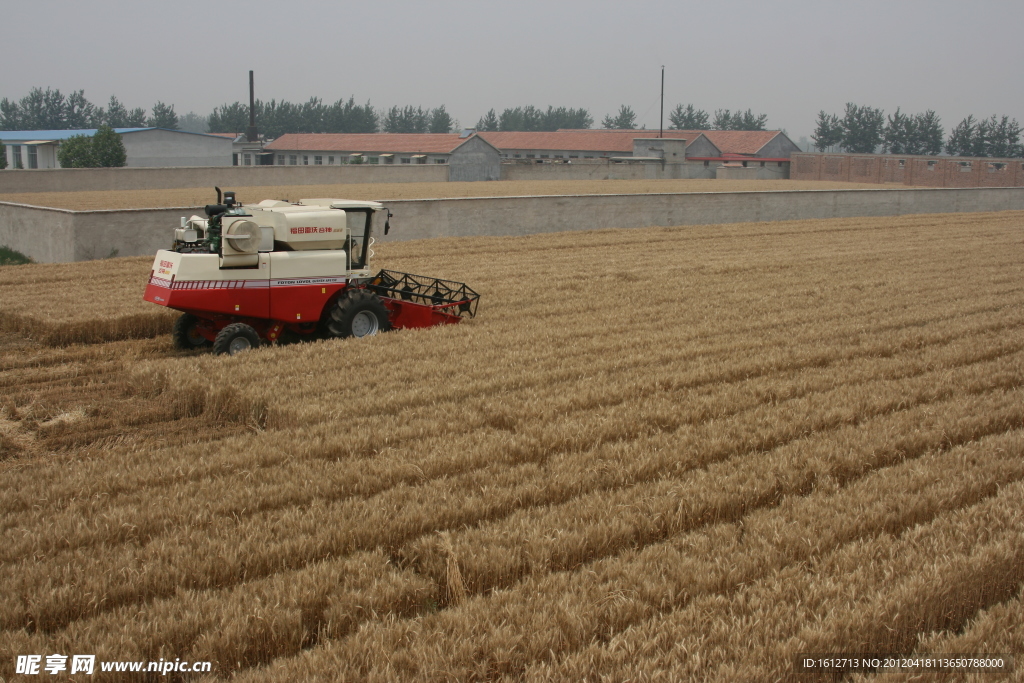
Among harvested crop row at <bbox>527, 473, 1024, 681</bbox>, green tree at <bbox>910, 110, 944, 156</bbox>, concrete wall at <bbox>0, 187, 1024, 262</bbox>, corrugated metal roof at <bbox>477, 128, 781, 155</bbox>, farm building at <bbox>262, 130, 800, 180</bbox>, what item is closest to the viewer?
harvested crop row at <bbox>527, 473, 1024, 681</bbox>

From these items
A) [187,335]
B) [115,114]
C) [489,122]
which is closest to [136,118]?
[115,114]

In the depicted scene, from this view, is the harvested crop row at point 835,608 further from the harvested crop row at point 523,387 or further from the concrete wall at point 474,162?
the concrete wall at point 474,162

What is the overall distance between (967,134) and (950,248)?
94209 mm

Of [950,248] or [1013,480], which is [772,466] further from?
[950,248]

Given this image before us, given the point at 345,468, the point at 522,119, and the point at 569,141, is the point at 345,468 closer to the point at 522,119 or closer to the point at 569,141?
the point at 569,141

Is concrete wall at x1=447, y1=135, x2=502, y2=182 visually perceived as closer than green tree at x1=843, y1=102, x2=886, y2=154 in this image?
Yes

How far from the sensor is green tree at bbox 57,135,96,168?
55.5 meters

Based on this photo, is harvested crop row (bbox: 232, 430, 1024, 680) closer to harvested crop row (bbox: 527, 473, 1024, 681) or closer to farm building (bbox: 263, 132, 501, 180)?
harvested crop row (bbox: 527, 473, 1024, 681)

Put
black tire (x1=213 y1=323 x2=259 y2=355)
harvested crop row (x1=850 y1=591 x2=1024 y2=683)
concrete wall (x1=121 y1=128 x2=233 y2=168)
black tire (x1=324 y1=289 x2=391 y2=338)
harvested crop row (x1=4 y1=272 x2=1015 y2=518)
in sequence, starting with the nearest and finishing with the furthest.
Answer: harvested crop row (x1=850 y1=591 x2=1024 y2=683)
harvested crop row (x1=4 y1=272 x2=1015 y2=518)
black tire (x1=213 y1=323 x2=259 y2=355)
black tire (x1=324 y1=289 x2=391 y2=338)
concrete wall (x1=121 y1=128 x2=233 y2=168)

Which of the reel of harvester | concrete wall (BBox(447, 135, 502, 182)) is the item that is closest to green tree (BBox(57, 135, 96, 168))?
concrete wall (BBox(447, 135, 502, 182))

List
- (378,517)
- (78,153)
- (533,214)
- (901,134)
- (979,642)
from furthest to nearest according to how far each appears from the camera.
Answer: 1. (901,134)
2. (78,153)
3. (533,214)
4. (378,517)
5. (979,642)

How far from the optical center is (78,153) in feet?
183

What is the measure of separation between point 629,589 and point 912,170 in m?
69.1

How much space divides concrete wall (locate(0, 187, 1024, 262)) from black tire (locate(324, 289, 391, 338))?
10.2 metres
